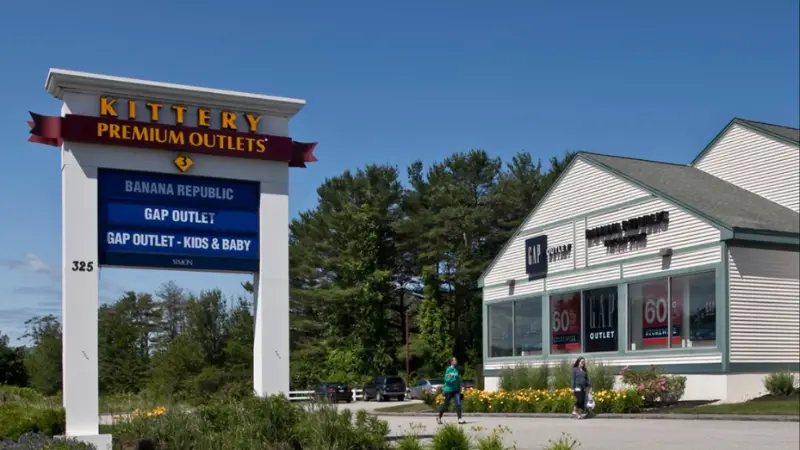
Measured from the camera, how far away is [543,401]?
81.8 ft

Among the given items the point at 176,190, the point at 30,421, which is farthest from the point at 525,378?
the point at 30,421

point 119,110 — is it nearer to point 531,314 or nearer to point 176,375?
point 176,375

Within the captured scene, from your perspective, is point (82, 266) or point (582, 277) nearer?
point (82, 266)

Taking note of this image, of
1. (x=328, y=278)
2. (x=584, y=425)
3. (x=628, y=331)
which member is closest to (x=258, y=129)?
(x=584, y=425)

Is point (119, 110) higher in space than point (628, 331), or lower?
higher

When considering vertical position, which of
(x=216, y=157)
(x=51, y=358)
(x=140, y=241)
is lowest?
(x=51, y=358)

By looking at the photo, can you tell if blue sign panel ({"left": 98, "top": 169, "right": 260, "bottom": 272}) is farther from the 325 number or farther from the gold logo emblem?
the 325 number

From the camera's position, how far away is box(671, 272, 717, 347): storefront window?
1016 inches

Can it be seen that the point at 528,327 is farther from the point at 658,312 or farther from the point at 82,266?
the point at 82,266

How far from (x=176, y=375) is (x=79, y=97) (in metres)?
20.6

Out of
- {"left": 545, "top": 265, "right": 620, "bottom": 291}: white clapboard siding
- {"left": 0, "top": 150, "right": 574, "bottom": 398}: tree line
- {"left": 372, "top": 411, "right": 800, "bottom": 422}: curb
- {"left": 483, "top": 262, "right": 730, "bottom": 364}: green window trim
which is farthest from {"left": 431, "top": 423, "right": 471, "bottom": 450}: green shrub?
{"left": 0, "top": 150, "right": 574, "bottom": 398}: tree line

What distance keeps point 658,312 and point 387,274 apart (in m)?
35.5

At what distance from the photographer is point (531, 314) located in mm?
35062

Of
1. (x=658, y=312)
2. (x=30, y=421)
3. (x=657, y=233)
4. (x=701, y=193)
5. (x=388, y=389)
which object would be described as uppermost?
(x=701, y=193)
